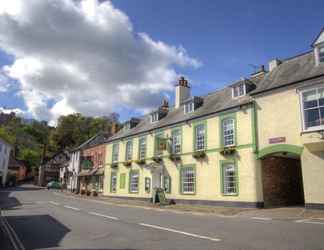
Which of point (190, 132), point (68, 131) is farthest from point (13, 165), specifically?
point (190, 132)

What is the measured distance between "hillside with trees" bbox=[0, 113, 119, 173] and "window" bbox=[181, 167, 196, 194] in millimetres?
41381

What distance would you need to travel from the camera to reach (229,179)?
20.5 metres

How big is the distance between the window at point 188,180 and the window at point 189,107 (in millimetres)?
5343

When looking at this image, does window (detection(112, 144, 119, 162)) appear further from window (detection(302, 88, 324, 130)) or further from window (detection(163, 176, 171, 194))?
window (detection(302, 88, 324, 130))

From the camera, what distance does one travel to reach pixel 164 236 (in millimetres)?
9227

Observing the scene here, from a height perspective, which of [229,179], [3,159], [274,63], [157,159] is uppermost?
[274,63]

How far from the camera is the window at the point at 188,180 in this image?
23.2 metres

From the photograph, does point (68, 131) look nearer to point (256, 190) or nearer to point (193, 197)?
point (193, 197)

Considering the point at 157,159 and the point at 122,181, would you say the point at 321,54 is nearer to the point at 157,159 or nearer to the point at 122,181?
the point at 157,159

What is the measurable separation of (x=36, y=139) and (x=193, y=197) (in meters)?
81.6

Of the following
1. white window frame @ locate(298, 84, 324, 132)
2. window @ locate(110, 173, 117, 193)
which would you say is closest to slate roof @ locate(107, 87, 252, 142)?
white window frame @ locate(298, 84, 324, 132)

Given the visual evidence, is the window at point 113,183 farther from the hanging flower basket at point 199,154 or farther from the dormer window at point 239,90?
the dormer window at point 239,90

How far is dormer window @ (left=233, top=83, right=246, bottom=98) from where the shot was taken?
21.7m

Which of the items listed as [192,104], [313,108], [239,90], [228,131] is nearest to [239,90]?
[239,90]
